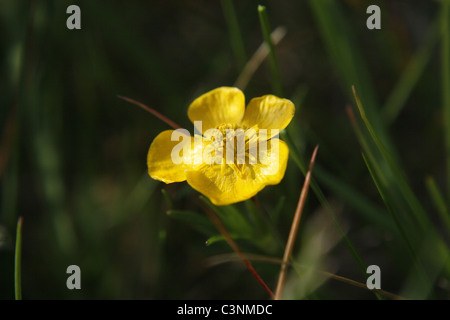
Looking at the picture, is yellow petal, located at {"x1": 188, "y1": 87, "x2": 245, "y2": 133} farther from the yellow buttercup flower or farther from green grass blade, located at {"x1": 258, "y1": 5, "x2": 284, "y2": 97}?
green grass blade, located at {"x1": 258, "y1": 5, "x2": 284, "y2": 97}

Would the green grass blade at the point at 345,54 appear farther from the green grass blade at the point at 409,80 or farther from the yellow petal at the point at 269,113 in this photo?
the yellow petal at the point at 269,113

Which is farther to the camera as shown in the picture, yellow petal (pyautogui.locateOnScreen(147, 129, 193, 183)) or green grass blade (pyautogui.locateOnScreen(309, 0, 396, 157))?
green grass blade (pyautogui.locateOnScreen(309, 0, 396, 157))

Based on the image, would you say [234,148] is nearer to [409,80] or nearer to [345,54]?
[345,54]

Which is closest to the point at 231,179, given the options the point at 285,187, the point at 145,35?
the point at 285,187

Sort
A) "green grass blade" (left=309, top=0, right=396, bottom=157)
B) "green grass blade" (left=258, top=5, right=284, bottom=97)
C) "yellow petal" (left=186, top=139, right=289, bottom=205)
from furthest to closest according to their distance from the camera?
"green grass blade" (left=309, top=0, right=396, bottom=157)
"green grass blade" (left=258, top=5, right=284, bottom=97)
"yellow petal" (left=186, top=139, right=289, bottom=205)

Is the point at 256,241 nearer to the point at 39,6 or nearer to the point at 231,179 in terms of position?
the point at 231,179

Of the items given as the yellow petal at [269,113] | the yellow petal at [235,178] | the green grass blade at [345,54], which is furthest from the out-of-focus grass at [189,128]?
the yellow petal at [269,113]

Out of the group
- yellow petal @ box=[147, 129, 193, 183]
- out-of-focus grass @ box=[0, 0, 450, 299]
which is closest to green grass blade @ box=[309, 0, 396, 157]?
out-of-focus grass @ box=[0, 0, 450, 299]
